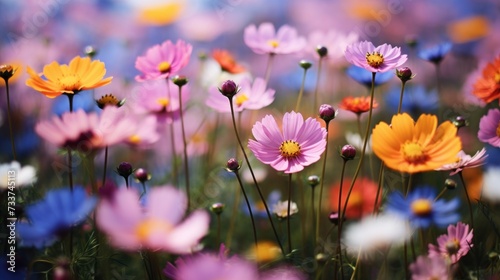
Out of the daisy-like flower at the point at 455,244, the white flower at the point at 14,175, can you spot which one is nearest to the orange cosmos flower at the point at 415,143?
the daisy-like flower at the point at 455,244

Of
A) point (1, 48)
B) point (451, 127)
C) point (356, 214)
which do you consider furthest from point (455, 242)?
point (1, 48)

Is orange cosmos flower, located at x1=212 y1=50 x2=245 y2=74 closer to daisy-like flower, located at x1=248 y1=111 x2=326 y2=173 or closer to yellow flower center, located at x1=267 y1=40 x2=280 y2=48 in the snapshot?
yellow flower center, located at x1=267 y1=40 x2=280 y2=48

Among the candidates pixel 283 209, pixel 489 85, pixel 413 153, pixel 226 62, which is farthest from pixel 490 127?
pixel 226 62

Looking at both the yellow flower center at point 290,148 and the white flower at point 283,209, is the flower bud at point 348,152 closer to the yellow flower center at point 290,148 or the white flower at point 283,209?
the yellow flower center at point 290,148

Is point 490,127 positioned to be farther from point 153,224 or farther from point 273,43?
Answer: point 153,224

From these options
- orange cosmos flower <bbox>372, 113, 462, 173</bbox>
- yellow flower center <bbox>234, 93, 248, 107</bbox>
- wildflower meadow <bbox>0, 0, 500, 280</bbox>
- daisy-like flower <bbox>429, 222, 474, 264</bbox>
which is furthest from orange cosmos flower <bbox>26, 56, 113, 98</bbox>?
daisy-like flower <bbox>429, 222, 474, 264</bbox>
